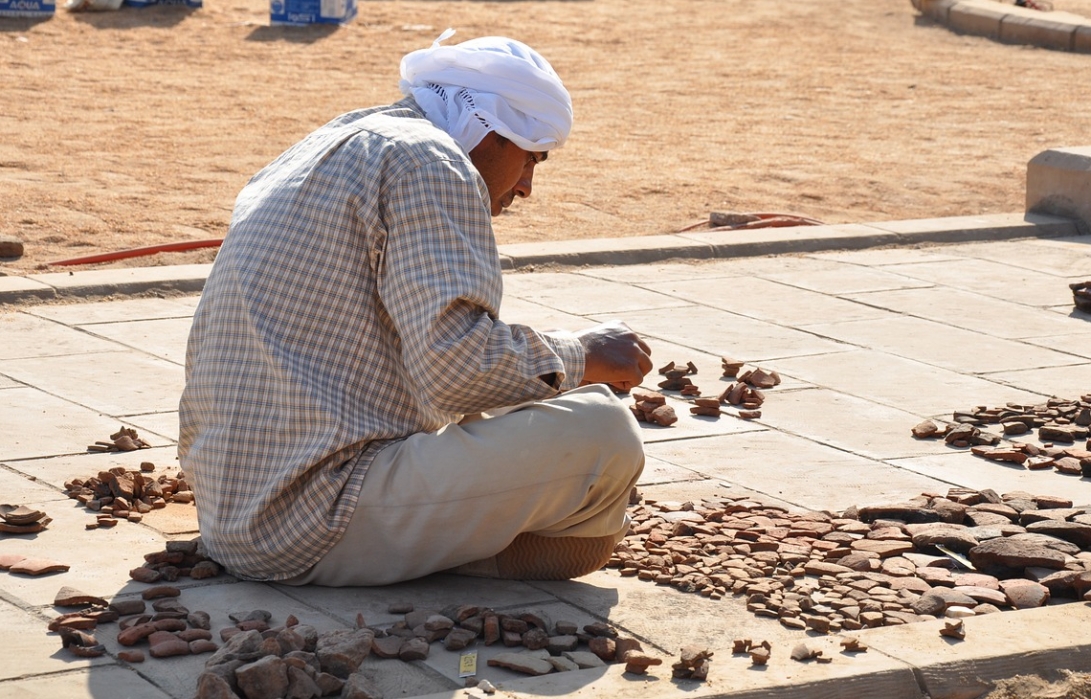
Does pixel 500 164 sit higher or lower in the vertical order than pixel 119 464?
higher

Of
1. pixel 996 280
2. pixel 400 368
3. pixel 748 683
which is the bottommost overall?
pixel 996 280

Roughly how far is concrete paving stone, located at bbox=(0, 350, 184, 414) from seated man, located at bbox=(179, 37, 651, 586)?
178 centimetres

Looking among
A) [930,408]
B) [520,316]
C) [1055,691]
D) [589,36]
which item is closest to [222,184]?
[520,316]

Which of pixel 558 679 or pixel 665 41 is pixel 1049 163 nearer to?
pixel 558 679

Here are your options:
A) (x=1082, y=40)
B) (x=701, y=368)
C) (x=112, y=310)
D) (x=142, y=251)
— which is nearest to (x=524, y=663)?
(x=701, y=368)

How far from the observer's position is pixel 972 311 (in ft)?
24.0

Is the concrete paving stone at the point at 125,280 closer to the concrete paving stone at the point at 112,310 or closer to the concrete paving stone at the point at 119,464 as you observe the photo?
the concrete paving stone at the point at 112,310

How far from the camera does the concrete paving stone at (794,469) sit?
4648mm

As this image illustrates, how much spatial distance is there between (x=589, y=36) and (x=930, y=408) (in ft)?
48.0

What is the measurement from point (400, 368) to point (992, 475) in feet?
7.34

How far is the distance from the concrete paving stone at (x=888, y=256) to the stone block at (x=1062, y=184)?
45.5 inches

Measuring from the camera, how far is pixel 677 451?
5109 mm

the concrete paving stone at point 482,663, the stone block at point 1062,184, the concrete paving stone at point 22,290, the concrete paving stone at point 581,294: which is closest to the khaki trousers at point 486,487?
the concrete paving stone at point 482,663

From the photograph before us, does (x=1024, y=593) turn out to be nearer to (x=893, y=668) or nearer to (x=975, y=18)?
(x=893, y=668)
